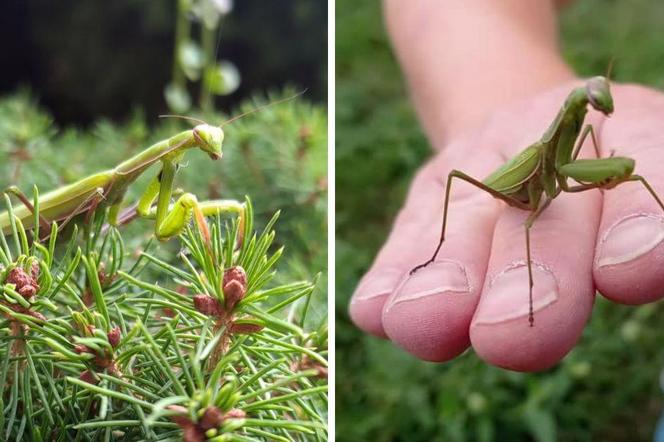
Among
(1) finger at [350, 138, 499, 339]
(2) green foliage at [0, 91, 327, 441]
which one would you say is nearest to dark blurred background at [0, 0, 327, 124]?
(1) finger at [350, 138, 499, 339]

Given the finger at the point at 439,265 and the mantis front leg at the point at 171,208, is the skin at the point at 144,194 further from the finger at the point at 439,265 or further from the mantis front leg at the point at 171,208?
the finger at the point at 439,265

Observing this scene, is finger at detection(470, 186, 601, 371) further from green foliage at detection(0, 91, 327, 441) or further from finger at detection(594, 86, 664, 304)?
green foliage at detection(0, 91, 327, 441)

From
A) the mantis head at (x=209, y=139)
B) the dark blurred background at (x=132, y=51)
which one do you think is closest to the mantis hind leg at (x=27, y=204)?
the mantis head at (x=209, y=139)

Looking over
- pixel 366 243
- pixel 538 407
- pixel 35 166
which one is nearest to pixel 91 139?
pixel 35 166

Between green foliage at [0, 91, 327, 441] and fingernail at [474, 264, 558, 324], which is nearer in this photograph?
green foliage at [0, 91, 327, 441]

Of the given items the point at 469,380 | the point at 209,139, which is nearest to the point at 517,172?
the point at 209,139

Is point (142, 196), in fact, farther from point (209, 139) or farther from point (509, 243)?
point (509, 243)

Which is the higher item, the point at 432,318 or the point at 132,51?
the point at 432,318

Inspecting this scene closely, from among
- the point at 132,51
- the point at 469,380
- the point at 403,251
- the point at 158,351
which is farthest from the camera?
the point at 132,51
